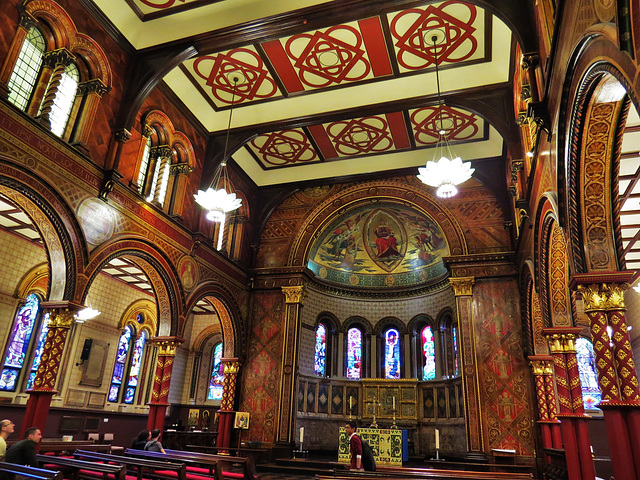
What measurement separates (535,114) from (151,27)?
963 cm

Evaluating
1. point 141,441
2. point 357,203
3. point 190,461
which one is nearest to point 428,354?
point 357,203

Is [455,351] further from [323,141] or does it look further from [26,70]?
[26,70]

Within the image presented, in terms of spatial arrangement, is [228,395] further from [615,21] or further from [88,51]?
[615,21]

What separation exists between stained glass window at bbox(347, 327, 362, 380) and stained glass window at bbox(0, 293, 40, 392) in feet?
41.3

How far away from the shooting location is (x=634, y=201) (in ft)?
42.8

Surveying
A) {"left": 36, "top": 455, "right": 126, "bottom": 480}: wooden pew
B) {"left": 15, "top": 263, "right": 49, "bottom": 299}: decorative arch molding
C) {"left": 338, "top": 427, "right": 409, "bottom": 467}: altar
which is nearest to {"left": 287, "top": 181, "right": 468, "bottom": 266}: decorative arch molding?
{"left": 338, "top": 427, "right": 409, "bottom": 467}: altar

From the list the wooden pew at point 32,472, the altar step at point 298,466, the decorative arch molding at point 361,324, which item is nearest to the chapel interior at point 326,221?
the decorative arch molding at point 361,324

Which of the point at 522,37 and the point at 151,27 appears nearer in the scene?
the point at 522,37

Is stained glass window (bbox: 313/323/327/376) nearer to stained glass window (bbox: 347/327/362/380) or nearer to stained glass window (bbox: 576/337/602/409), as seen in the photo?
stained glass window (bbox: 347/327/362/380)

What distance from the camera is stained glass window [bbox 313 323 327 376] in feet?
67.8

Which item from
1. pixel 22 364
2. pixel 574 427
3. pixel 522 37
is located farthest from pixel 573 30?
pixel 22 364

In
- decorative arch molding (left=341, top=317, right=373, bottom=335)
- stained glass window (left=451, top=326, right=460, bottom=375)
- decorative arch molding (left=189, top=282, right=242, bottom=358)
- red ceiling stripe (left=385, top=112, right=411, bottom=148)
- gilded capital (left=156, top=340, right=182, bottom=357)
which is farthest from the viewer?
decorative arch molding (left=341, top=317, right=373, bottom=335)

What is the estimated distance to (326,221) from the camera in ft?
62.2

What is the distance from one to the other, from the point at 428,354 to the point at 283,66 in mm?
13817
